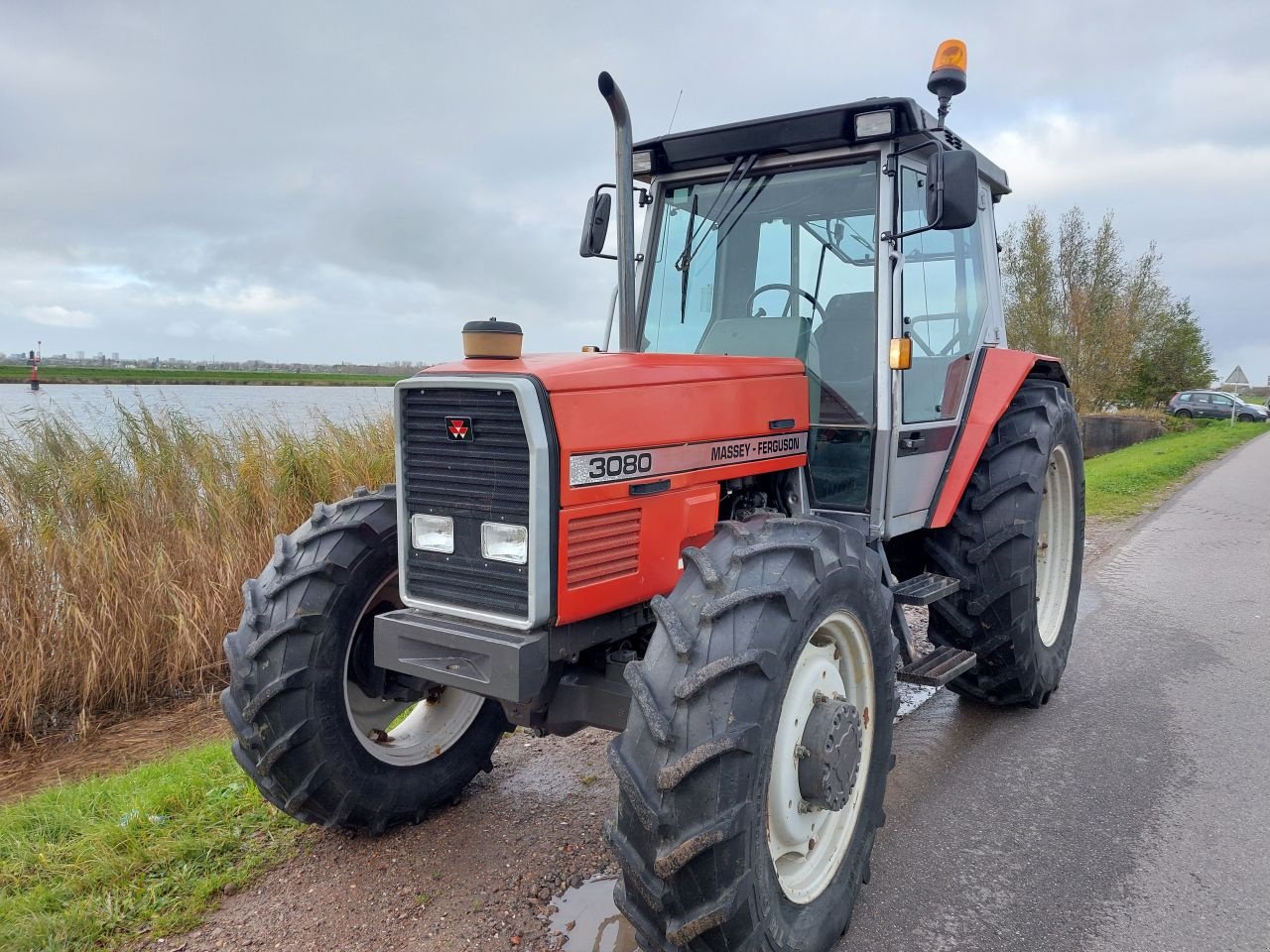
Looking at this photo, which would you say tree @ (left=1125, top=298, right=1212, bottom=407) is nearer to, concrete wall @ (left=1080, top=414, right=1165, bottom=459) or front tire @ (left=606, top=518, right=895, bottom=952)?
concrete wall @ (left=1080, top=414, right=1165, bottom=459)

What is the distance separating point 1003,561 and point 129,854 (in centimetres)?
354

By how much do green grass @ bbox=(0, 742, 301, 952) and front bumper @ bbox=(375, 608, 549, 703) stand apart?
100cm

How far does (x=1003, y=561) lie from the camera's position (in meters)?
3.81

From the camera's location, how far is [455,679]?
2451 millimetres

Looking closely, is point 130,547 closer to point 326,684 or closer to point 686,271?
point 326,684

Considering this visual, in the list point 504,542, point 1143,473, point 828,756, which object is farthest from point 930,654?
point 1143,473

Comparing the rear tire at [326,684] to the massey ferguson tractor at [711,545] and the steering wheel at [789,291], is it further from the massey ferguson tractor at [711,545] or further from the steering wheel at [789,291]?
the steering wheel at [789,291]

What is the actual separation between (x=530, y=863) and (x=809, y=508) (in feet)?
5.42

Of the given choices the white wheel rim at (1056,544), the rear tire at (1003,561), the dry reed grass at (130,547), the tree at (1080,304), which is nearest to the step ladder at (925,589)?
the rear tire at (1003,561)

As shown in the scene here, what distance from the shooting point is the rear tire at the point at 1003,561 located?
3822mm

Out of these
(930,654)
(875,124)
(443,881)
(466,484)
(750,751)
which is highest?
(875,124)

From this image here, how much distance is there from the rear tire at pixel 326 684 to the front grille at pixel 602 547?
871 millimetres

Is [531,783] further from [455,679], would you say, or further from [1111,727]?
[1111,727]

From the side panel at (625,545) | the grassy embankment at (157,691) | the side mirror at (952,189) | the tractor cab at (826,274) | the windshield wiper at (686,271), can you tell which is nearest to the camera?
the side panel at (625,545)
